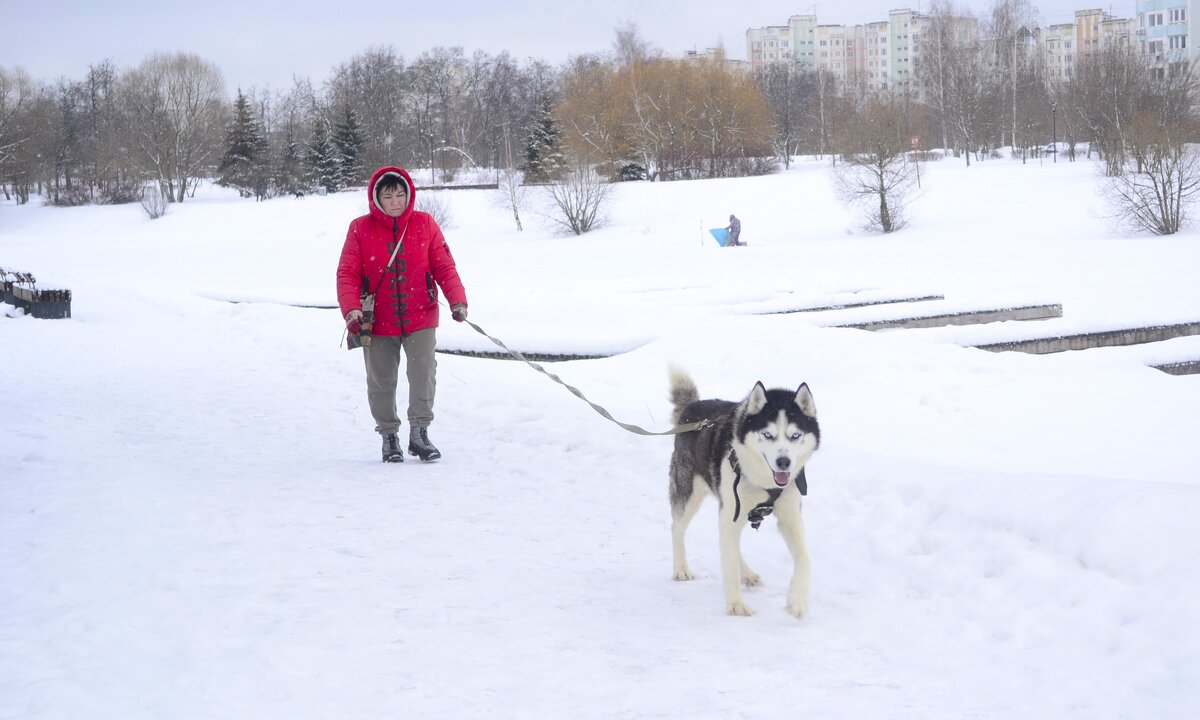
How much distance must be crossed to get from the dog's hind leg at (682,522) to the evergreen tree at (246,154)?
67.0 metres

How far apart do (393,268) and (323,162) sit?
205 feet

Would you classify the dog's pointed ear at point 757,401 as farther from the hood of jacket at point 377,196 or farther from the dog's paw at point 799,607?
the hood of jacket at point 377,196

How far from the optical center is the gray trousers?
24.7 ft

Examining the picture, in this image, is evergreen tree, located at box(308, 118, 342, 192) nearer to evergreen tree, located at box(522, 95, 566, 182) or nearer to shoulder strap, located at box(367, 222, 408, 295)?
evergreen tree, located at box(522, 95, 566, 182)

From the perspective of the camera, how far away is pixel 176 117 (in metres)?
69.7

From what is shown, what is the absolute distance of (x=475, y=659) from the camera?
3934mm

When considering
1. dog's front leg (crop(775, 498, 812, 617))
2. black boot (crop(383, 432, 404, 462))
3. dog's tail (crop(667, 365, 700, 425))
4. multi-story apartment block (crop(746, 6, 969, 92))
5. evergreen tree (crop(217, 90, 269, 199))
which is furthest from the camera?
multi-story apartment block (crop(746, 6, 969, 92))

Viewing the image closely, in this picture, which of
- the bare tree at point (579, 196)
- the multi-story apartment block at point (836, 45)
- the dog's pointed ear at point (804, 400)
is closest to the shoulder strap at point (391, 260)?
the dog's pointed ear at point (804, 400)

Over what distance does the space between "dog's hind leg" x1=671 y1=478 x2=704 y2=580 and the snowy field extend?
157mm

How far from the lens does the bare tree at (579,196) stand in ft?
152

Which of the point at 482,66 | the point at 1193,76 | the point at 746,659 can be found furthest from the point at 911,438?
the point at 482,66

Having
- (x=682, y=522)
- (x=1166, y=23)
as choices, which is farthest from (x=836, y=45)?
(x=682, y=522)

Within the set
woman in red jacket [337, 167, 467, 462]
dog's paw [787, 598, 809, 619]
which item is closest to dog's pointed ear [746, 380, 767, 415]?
dog's paw [787, 598, 809, 619]

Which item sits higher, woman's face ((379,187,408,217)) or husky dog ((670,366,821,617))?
woman's face ((379,187,408,217))
